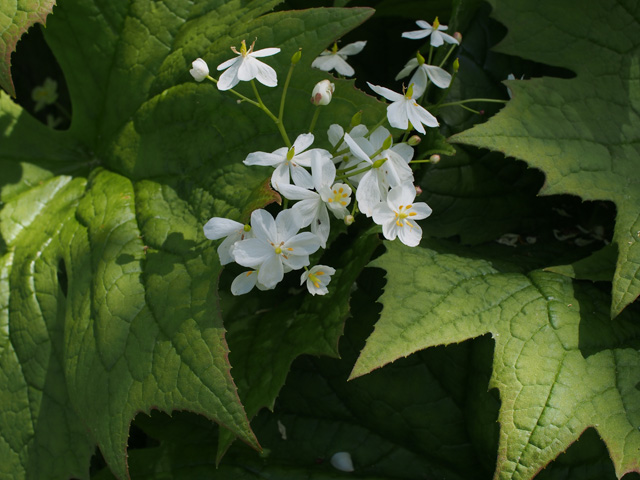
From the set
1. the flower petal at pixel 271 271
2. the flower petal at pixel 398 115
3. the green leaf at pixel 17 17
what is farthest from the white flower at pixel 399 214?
the green leaf at pixel 17 17

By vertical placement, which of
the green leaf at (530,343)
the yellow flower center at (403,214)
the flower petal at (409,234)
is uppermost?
the yellow flower center at (403,214)

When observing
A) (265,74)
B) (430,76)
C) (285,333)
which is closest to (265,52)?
(265,74)

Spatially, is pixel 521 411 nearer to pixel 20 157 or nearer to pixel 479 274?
pixel 479 274

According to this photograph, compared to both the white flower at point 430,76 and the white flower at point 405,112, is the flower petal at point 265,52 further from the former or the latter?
the white flower at point 430,76

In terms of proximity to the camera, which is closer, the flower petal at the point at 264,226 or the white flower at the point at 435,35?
the flower petal at the point at 264,226

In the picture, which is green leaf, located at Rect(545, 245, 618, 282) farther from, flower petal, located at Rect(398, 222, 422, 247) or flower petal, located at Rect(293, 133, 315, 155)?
flower petal, located at Rect(293, 133, 315, 155)

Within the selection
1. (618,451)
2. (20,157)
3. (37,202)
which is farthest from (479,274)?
(20,157)

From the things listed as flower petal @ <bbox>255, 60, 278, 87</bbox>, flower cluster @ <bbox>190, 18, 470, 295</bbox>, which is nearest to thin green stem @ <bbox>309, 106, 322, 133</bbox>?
flower cluster @ <bbox>190, 18, 470, 295</bbox>
